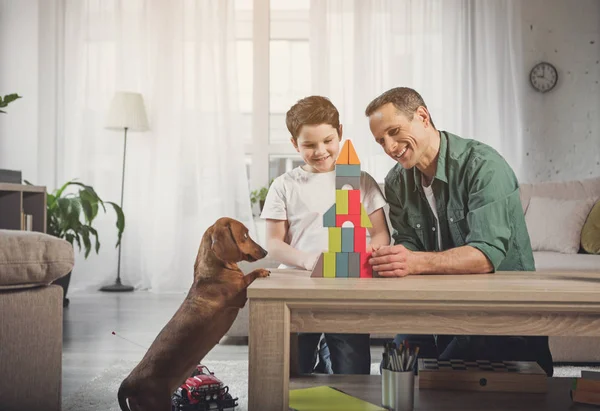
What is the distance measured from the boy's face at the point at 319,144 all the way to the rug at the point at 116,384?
2.63 feet

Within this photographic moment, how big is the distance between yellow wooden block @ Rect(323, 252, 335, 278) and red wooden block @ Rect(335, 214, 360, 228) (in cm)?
7

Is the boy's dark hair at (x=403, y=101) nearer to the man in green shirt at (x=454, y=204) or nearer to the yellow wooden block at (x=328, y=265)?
the man in green shirt at (x=454, y=204)

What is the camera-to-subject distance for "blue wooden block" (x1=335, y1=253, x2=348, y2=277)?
1.47 meters

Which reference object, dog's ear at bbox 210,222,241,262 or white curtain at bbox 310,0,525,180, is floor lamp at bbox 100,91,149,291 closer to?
white curtain at bbox 310,0,525,180

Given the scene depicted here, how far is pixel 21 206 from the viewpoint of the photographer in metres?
3.59

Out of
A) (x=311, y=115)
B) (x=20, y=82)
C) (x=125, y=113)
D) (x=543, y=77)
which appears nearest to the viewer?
(x=311, y=115)

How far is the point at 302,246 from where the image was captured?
6.54ft

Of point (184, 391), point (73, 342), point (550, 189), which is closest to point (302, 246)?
point (184, 391)

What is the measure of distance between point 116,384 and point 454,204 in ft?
4.49

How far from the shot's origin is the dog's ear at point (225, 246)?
1.54 metres

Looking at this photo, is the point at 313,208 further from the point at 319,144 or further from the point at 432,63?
the point at 432,63

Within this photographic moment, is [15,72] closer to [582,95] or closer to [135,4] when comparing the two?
[135,4]

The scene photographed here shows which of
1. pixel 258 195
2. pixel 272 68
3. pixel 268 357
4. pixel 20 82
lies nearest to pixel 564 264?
pixel 268 357

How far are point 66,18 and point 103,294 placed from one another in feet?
7.34
